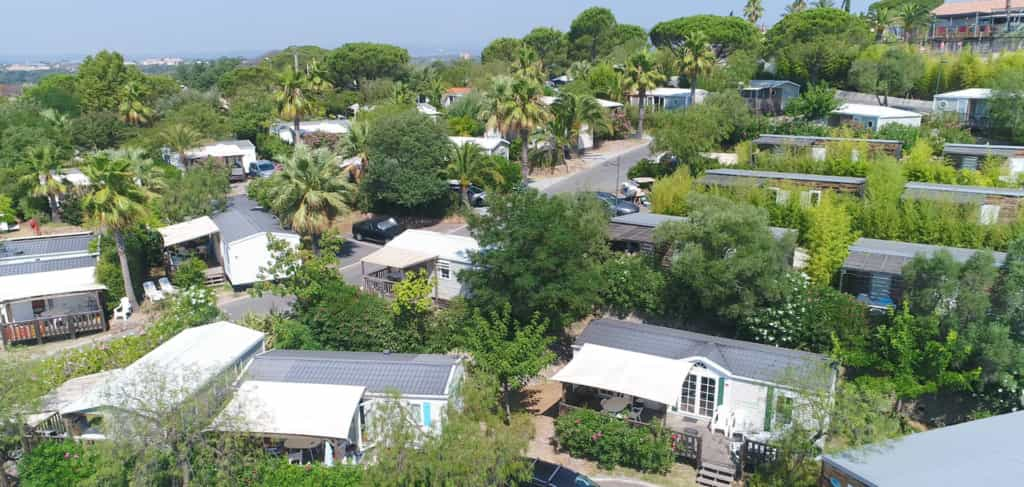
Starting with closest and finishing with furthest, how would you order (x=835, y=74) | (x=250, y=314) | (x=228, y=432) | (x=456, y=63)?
(x=228, y=432) → (x=250, y=314) → (x=835, y=74) → (x=456, y=63)

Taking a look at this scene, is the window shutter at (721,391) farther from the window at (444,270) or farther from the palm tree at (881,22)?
the palm tree at (881,22)

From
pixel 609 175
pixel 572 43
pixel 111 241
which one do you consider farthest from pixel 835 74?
pixel 111 241

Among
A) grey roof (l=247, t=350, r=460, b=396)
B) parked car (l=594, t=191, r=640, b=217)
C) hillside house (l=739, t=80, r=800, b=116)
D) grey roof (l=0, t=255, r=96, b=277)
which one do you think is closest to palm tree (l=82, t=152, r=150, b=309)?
grey roof (l=0, t=255, r=96, b=277)

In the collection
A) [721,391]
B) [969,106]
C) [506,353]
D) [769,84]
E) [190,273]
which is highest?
[769,84]

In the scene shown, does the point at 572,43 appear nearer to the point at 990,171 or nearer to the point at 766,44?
the point at 766,44

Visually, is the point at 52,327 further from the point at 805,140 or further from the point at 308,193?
the point at 805,140

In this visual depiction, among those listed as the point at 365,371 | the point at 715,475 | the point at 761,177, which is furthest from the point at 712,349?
the point at 761,177

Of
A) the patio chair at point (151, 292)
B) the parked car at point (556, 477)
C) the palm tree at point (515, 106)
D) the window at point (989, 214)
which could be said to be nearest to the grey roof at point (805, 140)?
the window at point (989, 214)
